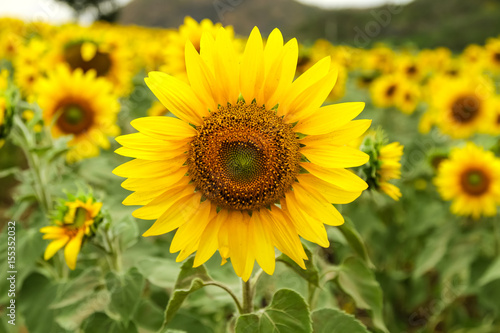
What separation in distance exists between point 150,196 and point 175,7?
33.4 m

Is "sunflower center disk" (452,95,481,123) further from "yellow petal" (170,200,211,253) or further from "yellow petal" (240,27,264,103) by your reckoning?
"yellow petal" (170,200,211,253)

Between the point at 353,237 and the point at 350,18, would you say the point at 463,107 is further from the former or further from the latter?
the point at 350,18

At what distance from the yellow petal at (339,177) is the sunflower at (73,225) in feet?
2.83

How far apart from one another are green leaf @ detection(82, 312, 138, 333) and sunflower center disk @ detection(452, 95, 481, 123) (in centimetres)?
355

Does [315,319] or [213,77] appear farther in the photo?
[315,319]

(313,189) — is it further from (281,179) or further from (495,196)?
(495,196)

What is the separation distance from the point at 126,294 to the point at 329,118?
3.42 feet

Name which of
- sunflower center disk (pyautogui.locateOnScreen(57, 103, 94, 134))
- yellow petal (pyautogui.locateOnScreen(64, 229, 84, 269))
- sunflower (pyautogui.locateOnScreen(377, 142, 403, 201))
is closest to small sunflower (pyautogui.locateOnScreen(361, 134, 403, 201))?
sunflower (pyautogui.locateOnScreen(377, 142, 403, 201))

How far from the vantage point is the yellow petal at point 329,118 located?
119cm

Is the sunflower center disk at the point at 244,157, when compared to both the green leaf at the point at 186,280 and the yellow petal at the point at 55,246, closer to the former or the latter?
the green leaf at the point at 186,280

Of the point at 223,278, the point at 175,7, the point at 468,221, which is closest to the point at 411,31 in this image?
the point at 175,7

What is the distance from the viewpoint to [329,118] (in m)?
1.22

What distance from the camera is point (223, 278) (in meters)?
1.83

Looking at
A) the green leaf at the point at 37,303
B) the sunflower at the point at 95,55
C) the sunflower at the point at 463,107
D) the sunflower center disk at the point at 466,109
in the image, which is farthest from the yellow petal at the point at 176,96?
the sunflower center disk at the point at 466,109
